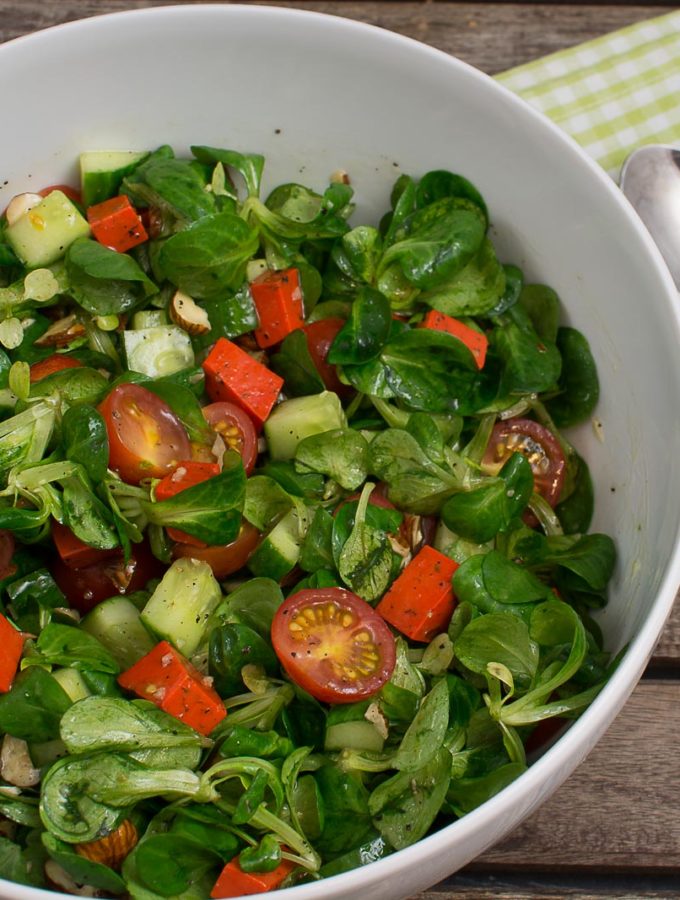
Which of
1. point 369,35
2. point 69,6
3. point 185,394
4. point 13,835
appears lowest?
point 13,835

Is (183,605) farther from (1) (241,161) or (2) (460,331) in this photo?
(1) (241,161)

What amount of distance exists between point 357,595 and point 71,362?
603 mm

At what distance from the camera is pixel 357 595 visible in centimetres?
157

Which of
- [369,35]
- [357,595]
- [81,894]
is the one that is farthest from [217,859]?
[369,35]

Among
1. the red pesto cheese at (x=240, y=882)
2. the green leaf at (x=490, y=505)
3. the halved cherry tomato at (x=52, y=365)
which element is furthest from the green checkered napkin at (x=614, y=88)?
the red pesto cheese at (x=240, y=882)

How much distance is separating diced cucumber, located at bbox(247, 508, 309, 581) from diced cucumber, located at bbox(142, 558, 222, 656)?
8 cm

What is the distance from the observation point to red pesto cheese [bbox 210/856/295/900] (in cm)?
133

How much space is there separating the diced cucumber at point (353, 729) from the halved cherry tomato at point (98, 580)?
15.1 inches

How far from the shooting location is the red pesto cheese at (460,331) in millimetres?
1789

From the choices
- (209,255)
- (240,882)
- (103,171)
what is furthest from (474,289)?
(240,882)

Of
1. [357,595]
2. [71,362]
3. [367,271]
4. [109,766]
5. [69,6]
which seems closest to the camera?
[109,766]

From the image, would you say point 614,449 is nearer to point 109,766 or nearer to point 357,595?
point 357,595

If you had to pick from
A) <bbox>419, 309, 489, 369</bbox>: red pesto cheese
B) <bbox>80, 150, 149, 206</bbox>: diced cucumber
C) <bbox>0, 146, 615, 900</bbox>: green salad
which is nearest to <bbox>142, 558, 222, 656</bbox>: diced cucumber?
<bbox>0, 146, 615, 900</bbox>: green salad

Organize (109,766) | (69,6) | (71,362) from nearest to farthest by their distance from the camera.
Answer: (109,766), (71,362), (69,6)
